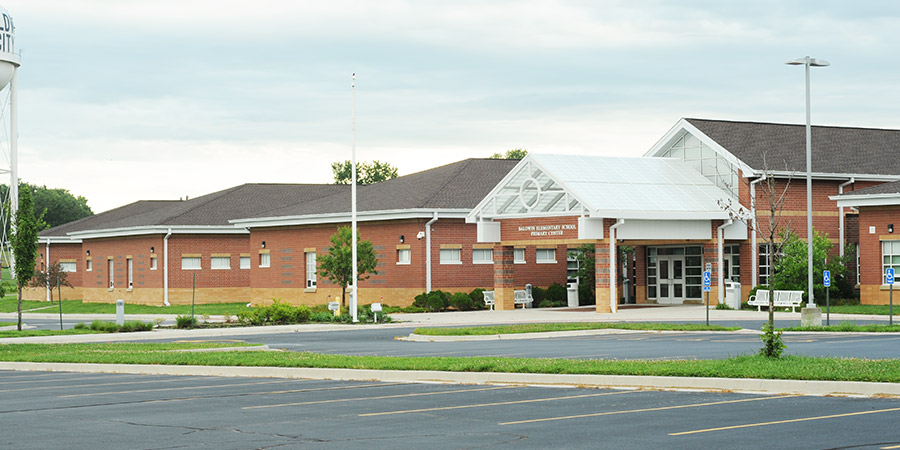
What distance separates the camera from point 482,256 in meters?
49.7

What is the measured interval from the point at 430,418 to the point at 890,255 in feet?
107

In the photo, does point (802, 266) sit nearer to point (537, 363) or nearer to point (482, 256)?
point (482, 256)

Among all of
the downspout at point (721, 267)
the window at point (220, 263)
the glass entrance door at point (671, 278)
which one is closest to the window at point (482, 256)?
the glass entrance door at point (671, 278)

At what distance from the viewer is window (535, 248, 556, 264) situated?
169ft

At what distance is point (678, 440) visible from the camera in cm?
1160

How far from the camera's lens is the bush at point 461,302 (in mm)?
46938

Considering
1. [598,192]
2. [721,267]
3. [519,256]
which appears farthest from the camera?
[519,256]

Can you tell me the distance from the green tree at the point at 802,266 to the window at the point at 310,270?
21.0 metres

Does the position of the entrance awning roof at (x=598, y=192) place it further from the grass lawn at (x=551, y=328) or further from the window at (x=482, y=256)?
the grass lawn at (x=551, y=328)

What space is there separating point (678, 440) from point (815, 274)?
33.1 meters

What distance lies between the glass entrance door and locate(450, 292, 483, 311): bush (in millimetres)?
8652

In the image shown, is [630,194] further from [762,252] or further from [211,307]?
[211,307]

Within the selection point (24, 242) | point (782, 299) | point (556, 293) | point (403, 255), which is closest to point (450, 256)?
point (403, 255)

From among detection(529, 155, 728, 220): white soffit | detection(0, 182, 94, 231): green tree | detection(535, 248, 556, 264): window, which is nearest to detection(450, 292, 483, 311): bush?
detection(535, 248, 556, 264): window
